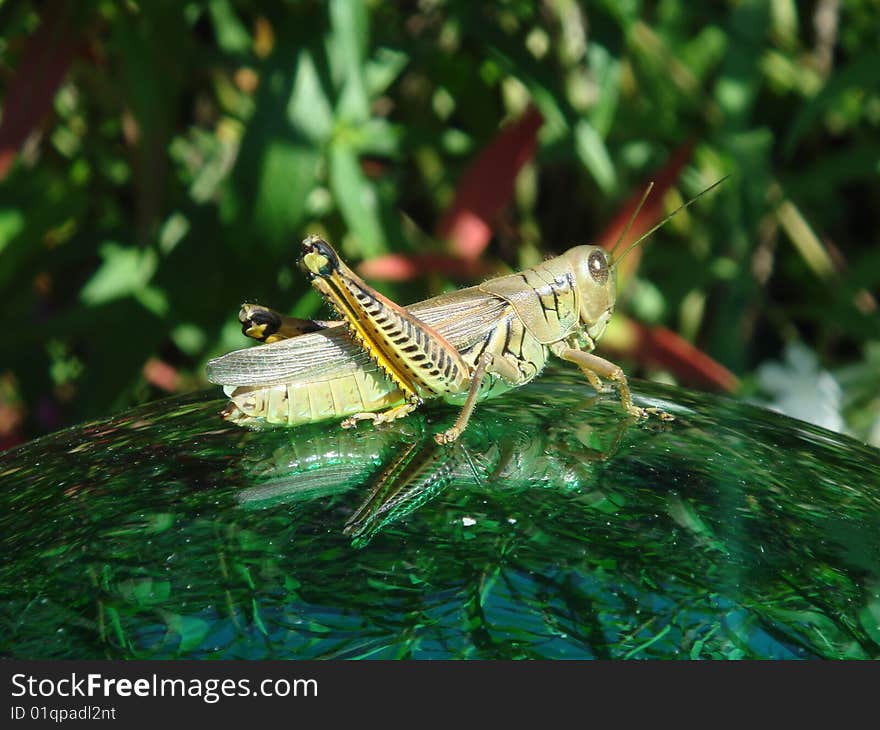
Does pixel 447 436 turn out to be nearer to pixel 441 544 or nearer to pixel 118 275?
pixel 441 544

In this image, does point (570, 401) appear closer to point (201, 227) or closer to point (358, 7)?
point (358, 7)

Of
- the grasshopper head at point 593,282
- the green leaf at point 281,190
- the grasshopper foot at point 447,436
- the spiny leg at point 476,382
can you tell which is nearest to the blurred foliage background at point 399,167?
the green leaf at point 281,190

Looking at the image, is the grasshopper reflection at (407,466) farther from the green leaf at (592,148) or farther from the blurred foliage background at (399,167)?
the green leaf at (592,148)

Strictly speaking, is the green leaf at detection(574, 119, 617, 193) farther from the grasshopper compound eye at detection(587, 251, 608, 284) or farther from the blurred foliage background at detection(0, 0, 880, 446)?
the grasshopper compound eye at detection(587, 251, 608, 284)

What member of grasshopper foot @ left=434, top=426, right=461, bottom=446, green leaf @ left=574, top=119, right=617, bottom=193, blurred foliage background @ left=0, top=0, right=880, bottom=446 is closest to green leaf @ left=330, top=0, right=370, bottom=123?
blurred foliage background @ left=0, top=0, right=880, bottom=446

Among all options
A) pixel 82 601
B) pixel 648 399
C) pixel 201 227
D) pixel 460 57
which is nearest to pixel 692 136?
pixel 460 57

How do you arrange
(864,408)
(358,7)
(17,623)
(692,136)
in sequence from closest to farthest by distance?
(17,623) < (358,7) < (864,408) < (692,136)
